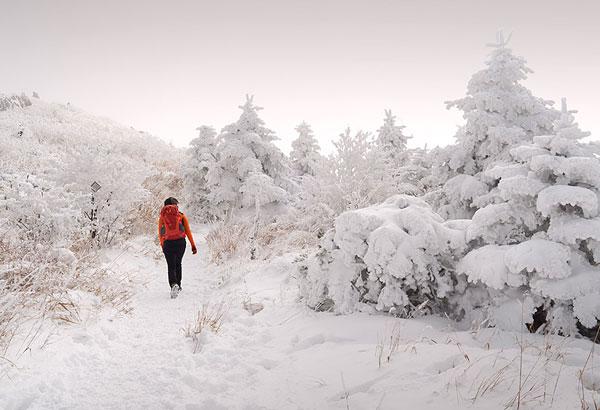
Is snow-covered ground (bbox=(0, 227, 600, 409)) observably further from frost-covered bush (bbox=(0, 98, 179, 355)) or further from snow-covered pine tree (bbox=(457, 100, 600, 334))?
frost-covered bush (bbox=(0, 98, 179, 355))

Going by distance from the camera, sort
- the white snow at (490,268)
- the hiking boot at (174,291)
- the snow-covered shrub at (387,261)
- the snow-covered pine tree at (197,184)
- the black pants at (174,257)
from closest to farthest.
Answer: the white snow at (490,268), the snow-covered shrub at (387,261), the hiking boot at (174,291), the black pants at (174,257), the snow-covered pine tree at (197,184)

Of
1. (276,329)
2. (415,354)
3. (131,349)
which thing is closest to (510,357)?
Result: (415,354)

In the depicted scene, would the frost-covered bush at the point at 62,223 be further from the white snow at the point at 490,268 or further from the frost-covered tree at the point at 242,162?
the white snow at the point at 490,268

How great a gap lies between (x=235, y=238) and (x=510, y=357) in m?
8.12

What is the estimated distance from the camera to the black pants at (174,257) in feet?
24.7

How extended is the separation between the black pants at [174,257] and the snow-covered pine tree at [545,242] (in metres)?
5.30

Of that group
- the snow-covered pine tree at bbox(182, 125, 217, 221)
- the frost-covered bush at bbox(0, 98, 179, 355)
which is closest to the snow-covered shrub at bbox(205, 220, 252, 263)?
the frost-covered bush at bbox(0, 98, 179, 355)

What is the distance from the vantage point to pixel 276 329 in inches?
201

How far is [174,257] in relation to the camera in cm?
759

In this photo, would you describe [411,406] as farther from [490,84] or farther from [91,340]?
[490,84]

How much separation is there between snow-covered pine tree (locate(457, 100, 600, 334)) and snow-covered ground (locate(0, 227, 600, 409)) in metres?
0.37

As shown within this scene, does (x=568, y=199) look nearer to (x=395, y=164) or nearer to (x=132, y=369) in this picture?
(x=132, y=369)

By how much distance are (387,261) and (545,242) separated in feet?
5.45

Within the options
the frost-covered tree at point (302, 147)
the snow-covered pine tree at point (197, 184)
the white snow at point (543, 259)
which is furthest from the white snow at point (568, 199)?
the frost-covered tree at point (302, 147)
